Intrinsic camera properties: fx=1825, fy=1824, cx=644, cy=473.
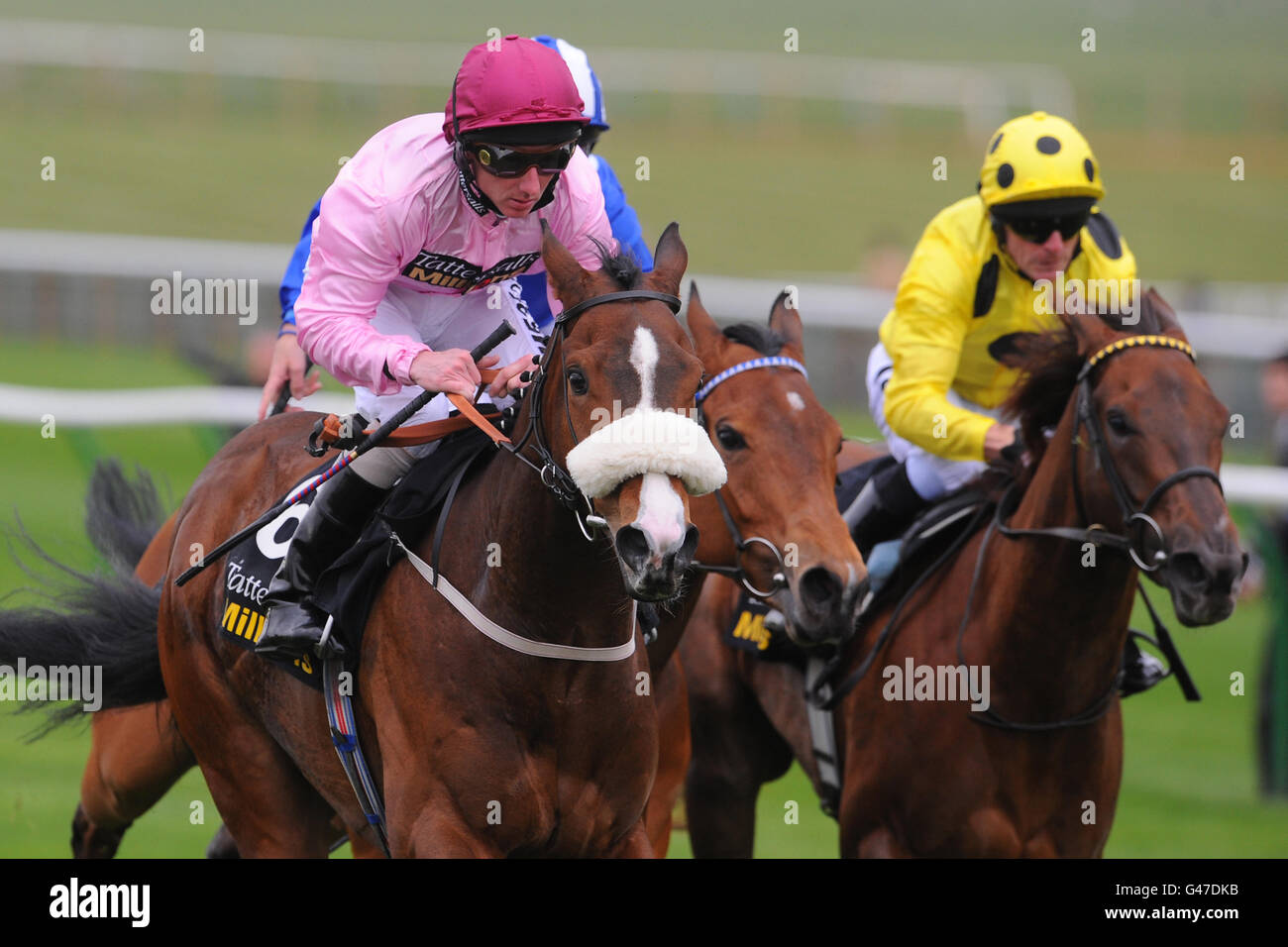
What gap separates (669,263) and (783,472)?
716 mm

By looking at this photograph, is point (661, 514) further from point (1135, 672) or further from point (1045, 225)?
point (1135, 672)

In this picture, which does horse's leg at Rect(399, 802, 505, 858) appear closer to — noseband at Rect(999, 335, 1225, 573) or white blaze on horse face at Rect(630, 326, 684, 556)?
white blaze on horse face at Rect(630, 326, 684, 556)

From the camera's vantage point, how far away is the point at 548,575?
367 cm

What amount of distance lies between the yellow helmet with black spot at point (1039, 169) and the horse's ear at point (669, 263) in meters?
1.41

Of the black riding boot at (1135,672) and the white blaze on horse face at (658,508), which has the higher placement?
the white blaze on horse face at (658,508)

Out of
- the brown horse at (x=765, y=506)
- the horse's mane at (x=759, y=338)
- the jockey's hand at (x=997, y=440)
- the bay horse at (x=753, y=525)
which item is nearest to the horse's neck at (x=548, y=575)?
the bay horse at (x=753, y=525)

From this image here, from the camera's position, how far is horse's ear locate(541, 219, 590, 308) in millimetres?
3568

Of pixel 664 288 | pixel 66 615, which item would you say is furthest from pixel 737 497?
pixel 66 615

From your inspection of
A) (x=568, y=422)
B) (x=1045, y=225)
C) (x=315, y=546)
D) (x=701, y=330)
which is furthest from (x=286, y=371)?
(x=1045, y=225)

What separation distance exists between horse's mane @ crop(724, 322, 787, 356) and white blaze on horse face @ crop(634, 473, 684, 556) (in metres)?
1.37

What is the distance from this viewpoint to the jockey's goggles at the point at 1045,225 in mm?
4863

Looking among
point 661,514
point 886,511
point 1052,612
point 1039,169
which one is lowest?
point 1052,612

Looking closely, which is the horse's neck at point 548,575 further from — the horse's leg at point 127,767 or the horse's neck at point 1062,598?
the horse's leg at point 127,767

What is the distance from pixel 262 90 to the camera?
29859 mm
